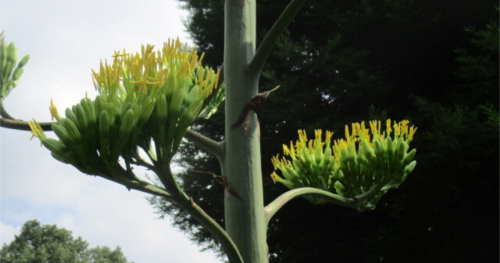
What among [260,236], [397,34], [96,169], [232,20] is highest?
[397,34]

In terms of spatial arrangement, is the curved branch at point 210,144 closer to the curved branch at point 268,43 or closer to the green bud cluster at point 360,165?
the curved branch at point 268,43

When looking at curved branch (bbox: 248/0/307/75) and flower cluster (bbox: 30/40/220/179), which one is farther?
curved branch (bbox: 248/0/307/75)

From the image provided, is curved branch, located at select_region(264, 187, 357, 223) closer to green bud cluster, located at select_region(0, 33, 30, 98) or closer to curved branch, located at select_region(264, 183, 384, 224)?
curved branch, located at select_region(264, 183, 384, 224)

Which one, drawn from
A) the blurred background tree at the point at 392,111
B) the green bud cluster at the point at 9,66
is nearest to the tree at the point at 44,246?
the blurred background tree at the point at 392,111

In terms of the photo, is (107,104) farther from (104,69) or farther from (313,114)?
(313,114)

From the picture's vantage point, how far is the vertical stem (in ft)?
4.68

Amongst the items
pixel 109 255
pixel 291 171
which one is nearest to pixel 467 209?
pixel 291 171

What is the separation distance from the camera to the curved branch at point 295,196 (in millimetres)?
1529

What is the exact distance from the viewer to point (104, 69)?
1.44m

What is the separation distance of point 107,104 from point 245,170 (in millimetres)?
392

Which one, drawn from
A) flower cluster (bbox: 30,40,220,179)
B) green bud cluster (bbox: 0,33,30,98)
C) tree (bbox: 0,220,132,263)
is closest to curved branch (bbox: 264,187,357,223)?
flower cluster (bbox: 30,40,220,179)

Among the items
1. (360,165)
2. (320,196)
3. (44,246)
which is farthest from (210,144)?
(44,246)

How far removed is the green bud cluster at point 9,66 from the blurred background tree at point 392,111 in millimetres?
4809

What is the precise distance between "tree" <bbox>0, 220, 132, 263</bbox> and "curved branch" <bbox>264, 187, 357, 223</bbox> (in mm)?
25244
